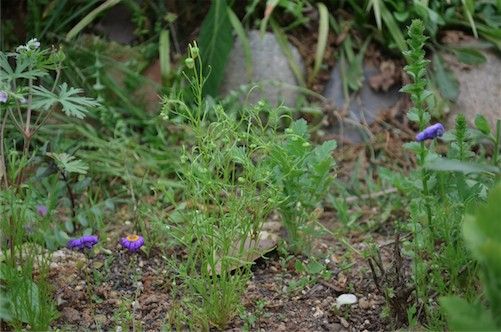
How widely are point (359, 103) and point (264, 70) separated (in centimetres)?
44

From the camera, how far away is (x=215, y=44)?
11.5 feet

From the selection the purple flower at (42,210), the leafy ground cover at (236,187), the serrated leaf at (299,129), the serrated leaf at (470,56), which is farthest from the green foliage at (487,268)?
the serrated leaf at (470,56)

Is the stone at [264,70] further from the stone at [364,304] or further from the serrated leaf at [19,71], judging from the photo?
the serrated leaf at [19,71]

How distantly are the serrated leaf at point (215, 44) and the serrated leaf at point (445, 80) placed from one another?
911mm

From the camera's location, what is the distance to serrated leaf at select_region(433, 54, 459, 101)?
3.59m

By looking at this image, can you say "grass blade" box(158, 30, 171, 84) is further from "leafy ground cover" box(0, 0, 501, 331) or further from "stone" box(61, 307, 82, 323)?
"stone" box(61, 307, 82, 323)

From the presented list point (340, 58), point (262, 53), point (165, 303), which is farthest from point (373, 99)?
point (165, 303)

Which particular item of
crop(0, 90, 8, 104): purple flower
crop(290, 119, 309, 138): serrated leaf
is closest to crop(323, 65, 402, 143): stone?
crop(290, 119, 309, 138): serrated leaf

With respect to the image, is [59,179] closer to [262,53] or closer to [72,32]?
[72,32]

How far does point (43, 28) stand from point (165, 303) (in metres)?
1.80

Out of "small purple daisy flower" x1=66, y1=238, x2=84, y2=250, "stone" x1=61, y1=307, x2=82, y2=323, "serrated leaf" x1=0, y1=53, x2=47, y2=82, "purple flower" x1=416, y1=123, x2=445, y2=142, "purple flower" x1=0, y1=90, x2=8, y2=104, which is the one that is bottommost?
"stone" x1=61, y1=307, x2=82, y2=323

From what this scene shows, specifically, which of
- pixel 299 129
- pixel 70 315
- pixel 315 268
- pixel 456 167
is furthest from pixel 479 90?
pixel 70 315

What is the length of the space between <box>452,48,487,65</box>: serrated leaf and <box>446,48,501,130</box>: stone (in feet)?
0.10

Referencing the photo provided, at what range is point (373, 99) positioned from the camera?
3.66m
